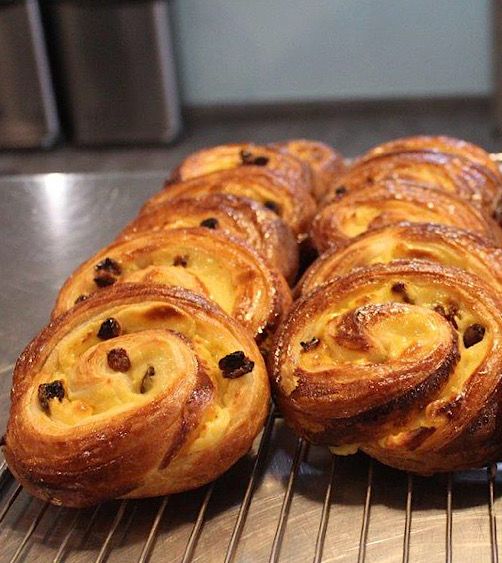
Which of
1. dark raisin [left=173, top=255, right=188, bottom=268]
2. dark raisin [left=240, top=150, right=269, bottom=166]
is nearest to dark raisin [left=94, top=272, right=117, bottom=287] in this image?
dark raisin [left=173, top=255, right=188, bottom=268]

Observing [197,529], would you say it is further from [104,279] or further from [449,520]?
[104,279]

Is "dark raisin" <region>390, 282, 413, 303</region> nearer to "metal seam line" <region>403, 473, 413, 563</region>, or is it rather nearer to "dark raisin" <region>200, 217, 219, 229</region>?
"metal seam line" <region>403, 473, 413, 563</region>

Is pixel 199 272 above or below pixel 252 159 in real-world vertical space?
above

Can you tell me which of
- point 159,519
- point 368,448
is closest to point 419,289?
point 368,448

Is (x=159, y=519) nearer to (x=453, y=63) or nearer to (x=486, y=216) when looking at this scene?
(x=486, y=216)

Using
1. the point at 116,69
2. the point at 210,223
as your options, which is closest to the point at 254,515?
the point at 210,223

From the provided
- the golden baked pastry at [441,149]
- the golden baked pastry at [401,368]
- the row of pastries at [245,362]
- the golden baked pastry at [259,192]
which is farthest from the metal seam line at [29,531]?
the golden baked pastry at [441,149]
